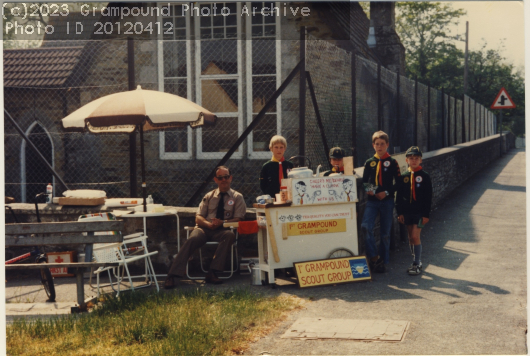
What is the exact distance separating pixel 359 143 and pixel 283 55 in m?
3.03

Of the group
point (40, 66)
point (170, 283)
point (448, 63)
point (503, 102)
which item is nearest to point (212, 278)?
point (170, 283)

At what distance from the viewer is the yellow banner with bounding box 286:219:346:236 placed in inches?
297

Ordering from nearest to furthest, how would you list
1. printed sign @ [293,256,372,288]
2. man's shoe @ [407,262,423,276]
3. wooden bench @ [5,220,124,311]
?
wooden bench @ [5,220,124,311] < printed sign @ [293,256,372,288] < man's shoe @ [407,262,423,276]

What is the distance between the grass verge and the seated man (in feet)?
3.27

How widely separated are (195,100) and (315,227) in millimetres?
6727

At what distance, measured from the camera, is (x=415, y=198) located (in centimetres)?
798

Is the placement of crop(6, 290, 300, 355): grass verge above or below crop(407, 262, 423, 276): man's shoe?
below

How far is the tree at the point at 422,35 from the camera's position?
112ft

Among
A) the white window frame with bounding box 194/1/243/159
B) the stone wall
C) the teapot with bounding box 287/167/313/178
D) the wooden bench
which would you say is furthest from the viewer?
the white window frame with bounding box 194/1/243/159

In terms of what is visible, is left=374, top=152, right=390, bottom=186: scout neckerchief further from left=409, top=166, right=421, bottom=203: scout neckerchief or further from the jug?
the jug

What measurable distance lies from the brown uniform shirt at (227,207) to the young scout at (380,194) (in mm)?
1547

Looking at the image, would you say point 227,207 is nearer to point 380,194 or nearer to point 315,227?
point 315,227

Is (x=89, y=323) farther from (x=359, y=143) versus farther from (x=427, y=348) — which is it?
(x=359, y=143)

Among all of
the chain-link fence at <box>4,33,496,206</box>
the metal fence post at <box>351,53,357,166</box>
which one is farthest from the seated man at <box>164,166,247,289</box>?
the chain-link fence at <box>4,33,496,206</box>
